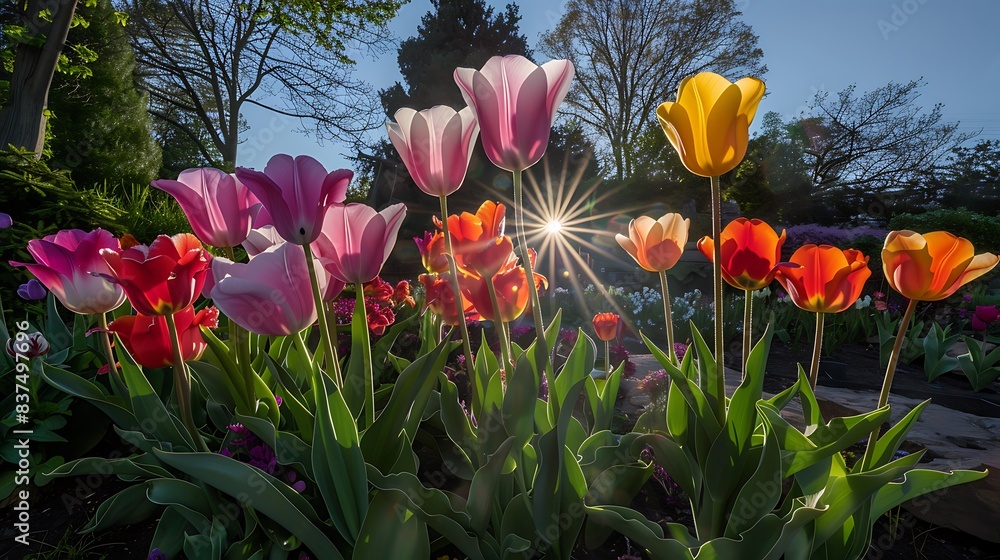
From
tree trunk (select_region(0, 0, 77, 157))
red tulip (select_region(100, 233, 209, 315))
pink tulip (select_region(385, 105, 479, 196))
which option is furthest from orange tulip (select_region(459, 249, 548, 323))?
tree trunk (select_region(0, 0, 77, 157))

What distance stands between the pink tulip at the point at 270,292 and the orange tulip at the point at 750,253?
961mm

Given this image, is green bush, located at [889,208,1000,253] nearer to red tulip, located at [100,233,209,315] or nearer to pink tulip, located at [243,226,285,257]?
pink tulip, located at [243,226,285,257]

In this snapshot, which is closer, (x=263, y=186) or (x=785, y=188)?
(x=263, y=186)

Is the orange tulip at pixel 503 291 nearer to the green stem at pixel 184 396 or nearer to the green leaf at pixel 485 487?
the green leaf at pixel 485 487

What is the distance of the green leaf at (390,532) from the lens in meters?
1.07

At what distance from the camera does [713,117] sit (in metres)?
1.08

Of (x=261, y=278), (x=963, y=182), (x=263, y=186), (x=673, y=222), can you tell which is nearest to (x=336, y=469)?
(x=261, y=278)

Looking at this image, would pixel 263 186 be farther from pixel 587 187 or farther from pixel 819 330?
Result: pixel 587 187

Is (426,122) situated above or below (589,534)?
above

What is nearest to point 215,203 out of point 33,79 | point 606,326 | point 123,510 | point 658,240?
point 123,510

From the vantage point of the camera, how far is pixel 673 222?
4.91 feet

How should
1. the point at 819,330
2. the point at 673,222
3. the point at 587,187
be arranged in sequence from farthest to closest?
the point at 587,187 → the point at 673,222 → the point at 819,330

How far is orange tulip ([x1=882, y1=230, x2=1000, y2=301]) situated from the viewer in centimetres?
120

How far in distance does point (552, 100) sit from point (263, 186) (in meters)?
0.61
